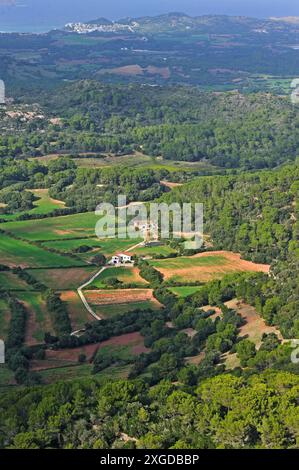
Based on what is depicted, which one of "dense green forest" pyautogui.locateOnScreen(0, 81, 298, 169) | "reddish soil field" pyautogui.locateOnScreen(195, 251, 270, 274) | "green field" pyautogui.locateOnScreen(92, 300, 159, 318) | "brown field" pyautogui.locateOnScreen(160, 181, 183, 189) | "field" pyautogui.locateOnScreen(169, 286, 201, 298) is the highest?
"green field" pyautogui.locateOnScreen(92, 300, 159, 318)

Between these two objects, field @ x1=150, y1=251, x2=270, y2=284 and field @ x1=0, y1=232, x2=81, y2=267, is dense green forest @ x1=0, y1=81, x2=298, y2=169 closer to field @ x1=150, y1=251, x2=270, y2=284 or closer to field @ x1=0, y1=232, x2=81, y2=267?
field @ x1=0, y1=232, x2=81, y2=267

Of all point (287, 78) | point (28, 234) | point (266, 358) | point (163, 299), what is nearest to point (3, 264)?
point (28, 234)

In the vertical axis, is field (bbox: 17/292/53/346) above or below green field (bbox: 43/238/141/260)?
above

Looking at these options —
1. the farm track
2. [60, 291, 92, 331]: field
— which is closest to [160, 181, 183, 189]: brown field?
the farm track

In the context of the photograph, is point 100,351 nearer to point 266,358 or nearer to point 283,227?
point 266,358

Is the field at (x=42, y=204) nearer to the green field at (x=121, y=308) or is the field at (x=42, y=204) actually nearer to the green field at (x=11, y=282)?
the green field at (x=11, y=282)
